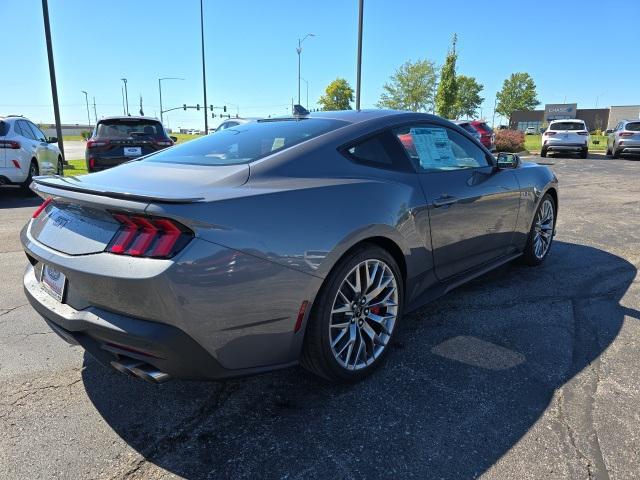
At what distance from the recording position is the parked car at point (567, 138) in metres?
21.0

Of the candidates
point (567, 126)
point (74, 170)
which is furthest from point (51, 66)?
point (567, 126)

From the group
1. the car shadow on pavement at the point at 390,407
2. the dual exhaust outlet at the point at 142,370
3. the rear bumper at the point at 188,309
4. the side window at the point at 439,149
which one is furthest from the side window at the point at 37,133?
the dual exhaust outlet at the point at 142,370

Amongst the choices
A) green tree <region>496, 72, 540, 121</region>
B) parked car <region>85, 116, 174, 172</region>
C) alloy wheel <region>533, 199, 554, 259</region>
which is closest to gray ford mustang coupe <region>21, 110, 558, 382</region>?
alloy wheel <region>533, 199, 554, 259</region>

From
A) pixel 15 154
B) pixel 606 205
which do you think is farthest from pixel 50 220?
pixel 606 205

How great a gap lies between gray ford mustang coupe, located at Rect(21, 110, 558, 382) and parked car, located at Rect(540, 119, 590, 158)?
2047 centimetres

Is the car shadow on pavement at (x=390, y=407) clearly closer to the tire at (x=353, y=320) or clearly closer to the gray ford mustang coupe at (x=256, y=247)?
the tire at (x=353, y=320)

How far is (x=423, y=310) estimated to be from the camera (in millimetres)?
3797

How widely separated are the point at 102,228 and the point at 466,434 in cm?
193

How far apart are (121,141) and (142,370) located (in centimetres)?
934

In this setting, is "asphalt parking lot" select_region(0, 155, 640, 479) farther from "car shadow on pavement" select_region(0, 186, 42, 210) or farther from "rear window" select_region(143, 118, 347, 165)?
"car shadow on pavement" select_region(0, 186, 42, 210)

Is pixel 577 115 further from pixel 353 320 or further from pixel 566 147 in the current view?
pixel 353 320

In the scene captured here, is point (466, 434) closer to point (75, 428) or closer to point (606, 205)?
point (75, 428)

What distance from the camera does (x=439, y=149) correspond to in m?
3.51

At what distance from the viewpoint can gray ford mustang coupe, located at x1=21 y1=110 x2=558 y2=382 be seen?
6.57 ft
